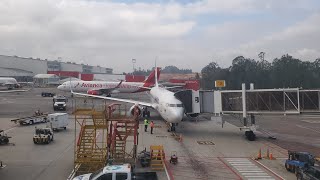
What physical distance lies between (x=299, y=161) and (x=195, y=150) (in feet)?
34.9

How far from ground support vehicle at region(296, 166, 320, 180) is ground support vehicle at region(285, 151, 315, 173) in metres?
1.19

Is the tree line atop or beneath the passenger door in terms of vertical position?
atop

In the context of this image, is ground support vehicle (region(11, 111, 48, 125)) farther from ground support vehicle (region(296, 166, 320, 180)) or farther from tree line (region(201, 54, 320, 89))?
tree line (region(201, 54, 320, 89))

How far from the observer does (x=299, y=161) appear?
85.8ft

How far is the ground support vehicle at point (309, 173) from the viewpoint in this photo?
2135 centimetres

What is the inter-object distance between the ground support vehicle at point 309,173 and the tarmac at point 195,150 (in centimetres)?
176

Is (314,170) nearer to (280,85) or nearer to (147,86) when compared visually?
(147,86)

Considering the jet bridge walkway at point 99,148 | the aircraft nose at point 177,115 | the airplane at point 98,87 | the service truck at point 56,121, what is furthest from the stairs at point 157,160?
the airplane at point 98,87

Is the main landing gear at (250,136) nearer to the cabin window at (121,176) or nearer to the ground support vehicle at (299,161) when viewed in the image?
the ground support vehicle at (299,161)

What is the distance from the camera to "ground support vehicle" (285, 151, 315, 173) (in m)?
25.3

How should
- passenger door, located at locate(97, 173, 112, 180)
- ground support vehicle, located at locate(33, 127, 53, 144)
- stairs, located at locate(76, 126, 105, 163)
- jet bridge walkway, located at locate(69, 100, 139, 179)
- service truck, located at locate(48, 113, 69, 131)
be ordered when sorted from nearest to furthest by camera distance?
passenger door, located at locate(97, 173, 112, 180)
jet bridge walkway, located at locate(69, 100, 139, 179)
stairs, located at locate(76, 126, 105, 163)
ground support vehicle, located at locate(33, 127, 53, 144)
service truck, located at locate(48, 113, 69, 131)

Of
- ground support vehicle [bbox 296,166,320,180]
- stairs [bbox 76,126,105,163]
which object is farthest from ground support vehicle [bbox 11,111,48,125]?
ground support vehicle [bbox 296,166,320,180]

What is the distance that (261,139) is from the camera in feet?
134

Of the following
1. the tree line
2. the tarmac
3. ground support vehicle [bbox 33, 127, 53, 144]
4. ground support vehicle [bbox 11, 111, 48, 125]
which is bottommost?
the tarmac
